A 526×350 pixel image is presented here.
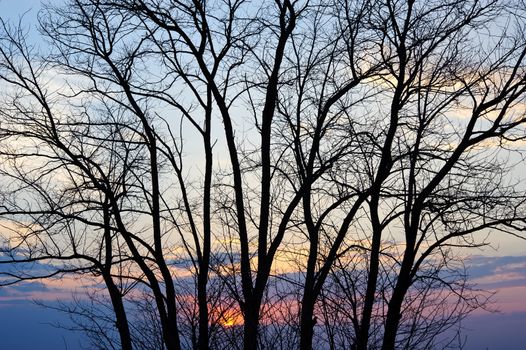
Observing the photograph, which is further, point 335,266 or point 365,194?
point 335,266

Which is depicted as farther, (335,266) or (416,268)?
(335,266)

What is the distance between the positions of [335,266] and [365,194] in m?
2.41

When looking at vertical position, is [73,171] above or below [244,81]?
below

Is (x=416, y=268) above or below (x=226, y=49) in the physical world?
below

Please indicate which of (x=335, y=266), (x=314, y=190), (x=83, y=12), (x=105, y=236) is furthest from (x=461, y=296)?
(x=83, y=12)

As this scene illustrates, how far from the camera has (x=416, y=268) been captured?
1260 cm

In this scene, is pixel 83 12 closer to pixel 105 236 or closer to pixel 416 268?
pixel 105 236

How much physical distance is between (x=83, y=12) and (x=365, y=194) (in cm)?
630

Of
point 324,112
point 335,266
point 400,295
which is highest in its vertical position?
point 324,112

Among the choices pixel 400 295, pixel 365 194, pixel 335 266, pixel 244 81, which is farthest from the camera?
pixel 335 266

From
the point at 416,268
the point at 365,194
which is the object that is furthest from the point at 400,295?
the point at 365,194

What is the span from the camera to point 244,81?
13859 millimetres

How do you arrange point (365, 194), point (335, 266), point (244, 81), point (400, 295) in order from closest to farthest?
point (400, 295), point (365, 194), point (244, 81), point (335, 266)

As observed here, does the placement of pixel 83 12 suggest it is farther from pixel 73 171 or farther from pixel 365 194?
pixel 365 194
